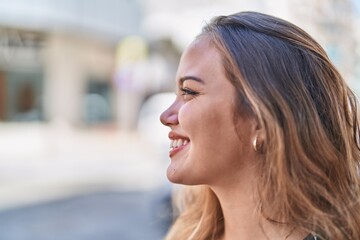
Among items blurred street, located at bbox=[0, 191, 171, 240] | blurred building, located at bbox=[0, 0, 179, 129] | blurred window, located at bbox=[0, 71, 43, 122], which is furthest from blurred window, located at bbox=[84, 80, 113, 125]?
blurred street, located at bbox=[0, 191, 171, 240]

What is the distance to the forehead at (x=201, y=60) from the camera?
1485mm

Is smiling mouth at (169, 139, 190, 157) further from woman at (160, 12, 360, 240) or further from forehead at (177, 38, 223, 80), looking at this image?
forehead at (177, 38, 223, 80)

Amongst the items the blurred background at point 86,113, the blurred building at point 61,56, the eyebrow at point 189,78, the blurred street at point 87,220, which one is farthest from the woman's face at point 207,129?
the blurred building at point 61,56

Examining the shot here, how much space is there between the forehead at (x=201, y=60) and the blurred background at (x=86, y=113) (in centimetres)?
614

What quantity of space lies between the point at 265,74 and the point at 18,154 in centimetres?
1644

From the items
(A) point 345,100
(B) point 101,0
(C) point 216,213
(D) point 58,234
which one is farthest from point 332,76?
(B) point 101,0

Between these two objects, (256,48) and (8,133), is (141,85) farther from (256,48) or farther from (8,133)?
(256,48)

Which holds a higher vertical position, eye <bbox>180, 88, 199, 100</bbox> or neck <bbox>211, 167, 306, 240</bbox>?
eye <bbox>180, 88, 199, 100</bbox>

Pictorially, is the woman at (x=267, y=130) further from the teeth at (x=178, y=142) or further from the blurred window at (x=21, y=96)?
the blurred window at (x=21, y=96)

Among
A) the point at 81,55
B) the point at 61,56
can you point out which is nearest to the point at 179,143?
the point at 61,56

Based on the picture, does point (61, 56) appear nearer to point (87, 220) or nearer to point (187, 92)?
point (87, 220)

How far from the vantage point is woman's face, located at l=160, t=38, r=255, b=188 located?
1463 millimetres

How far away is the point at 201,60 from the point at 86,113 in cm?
1897

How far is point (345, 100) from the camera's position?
153cm
